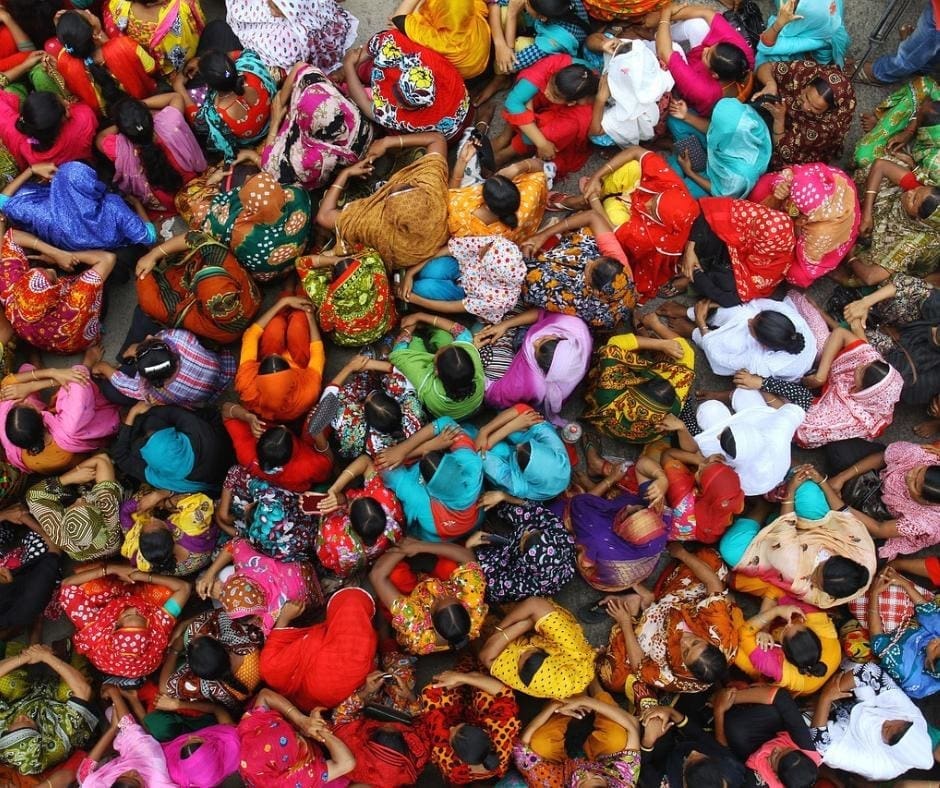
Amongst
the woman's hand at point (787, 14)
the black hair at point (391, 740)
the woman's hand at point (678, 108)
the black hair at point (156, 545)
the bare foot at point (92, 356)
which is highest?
the woman's hand at point (787, 14)

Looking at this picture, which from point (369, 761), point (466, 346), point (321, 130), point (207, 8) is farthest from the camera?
point (207, 8)

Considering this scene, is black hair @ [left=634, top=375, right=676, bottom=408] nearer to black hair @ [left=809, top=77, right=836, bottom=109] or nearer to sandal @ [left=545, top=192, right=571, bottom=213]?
sandal @ [left=545, top=192, right=571, bottom=213]

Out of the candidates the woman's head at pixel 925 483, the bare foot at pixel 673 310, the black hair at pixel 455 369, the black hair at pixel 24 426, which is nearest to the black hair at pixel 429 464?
the black hair at pixel 455 369

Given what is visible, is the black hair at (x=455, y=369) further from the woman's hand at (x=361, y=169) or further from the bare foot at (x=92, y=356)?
the bare foot at (x=92, y=356)

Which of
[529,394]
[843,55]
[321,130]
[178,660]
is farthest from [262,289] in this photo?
[843,55]

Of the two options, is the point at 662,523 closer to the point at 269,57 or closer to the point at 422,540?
the point at 422,540

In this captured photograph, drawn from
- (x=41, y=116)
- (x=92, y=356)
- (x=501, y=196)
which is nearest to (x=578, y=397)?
(x=501, y=196)

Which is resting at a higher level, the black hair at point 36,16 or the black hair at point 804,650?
the black hair at point 36,16
